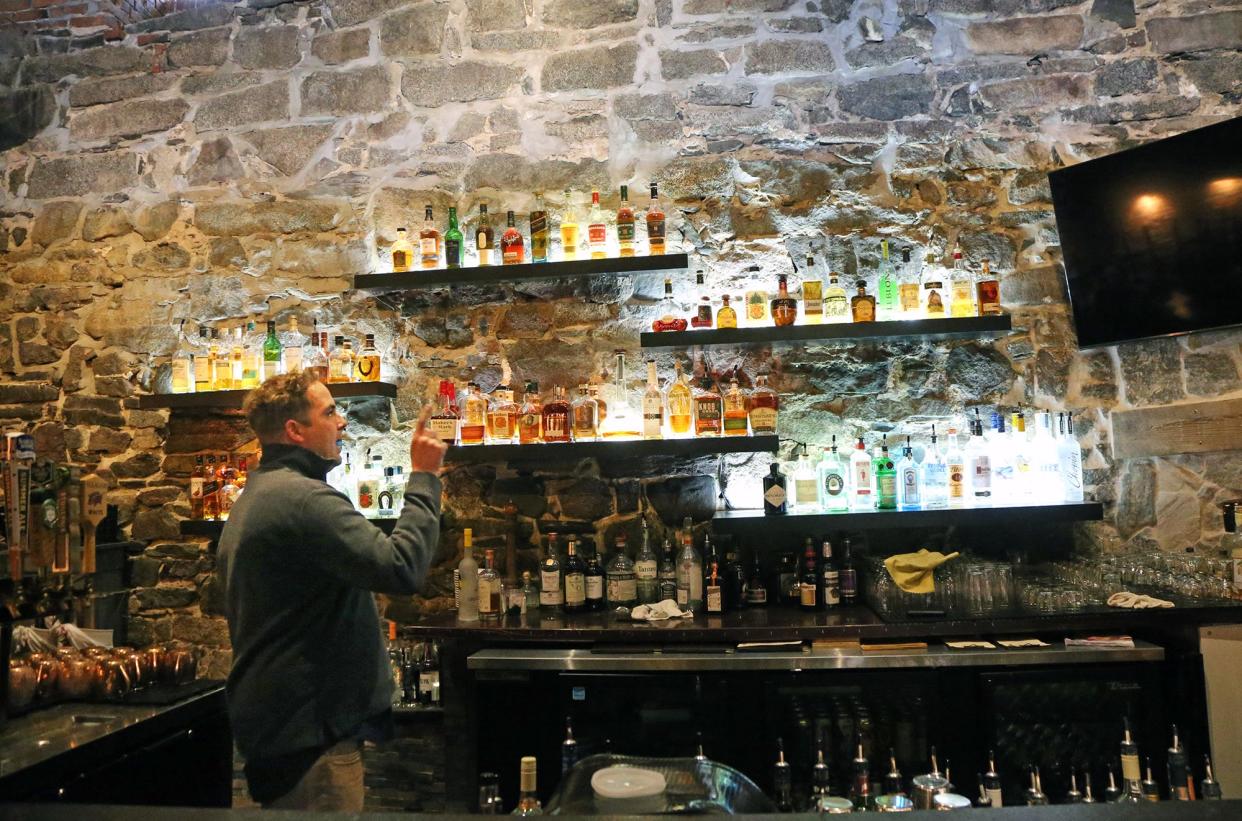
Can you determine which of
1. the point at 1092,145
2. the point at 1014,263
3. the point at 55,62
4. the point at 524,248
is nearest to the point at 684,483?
the point at 524,248

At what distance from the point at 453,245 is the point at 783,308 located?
141 cm

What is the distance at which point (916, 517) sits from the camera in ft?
10.1

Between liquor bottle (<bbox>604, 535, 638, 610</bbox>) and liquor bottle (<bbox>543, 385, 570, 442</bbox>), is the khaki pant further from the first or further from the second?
liquor bottle (<bbox>543, 385, 570, 442</bbox>)

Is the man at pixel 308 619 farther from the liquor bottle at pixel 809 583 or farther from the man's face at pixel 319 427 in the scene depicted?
the liquor bottle at pixel 809 583

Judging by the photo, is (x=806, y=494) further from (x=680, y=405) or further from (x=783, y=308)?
(x=783, y=308)

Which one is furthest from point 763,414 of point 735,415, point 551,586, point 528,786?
point 528,786

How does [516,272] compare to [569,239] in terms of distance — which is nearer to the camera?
[516,272]

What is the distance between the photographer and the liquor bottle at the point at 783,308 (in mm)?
3270

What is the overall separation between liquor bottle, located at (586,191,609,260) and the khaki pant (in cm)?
206

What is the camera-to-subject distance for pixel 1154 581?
3.07 m

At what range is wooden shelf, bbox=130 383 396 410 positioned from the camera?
11.3 feet

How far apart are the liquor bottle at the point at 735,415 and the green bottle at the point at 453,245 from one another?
128cm

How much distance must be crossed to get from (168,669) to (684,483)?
194 cm

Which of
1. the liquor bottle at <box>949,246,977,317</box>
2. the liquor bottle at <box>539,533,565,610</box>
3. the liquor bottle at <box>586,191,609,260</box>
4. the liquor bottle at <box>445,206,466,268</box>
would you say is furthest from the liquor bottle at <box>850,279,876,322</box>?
the liquor bottle at <box>445,206,466,268</box>
